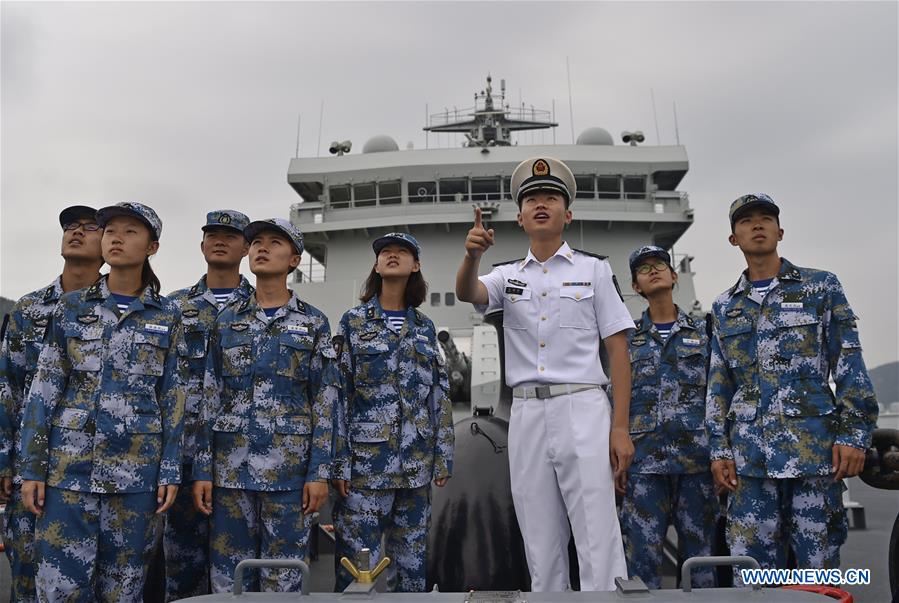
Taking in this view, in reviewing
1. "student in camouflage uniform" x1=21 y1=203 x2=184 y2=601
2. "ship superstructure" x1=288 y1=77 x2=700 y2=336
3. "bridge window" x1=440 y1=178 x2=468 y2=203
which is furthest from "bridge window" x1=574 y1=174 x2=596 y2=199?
"student in camouflage uniform" x1=21 y1=203 x2=184 y2=601

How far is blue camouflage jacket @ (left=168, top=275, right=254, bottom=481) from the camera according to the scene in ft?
8.91

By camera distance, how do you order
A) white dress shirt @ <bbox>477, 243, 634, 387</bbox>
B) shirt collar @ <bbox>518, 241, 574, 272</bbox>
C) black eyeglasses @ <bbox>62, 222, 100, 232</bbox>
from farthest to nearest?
1. black eyeglasses @ <bbox>62, 222, 100, 232</bbox>
2. shirt collar @ <bbox>518, 241, 574, 272</bbox>
3. white dress shirt @ <bbox>477, 243, 634, 387</bbox>

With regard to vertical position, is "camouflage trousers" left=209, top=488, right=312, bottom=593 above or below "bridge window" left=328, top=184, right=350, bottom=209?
below

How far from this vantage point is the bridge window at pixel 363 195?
48.8 ft

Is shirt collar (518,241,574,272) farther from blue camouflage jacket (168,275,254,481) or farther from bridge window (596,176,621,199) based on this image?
bridge window (596,176,621,199)

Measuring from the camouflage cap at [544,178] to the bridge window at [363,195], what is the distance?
496 inches

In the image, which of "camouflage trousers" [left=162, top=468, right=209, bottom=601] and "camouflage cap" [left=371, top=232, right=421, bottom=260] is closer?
"camouflage trousers" [left=162, top=468, right=209, bottom=601]

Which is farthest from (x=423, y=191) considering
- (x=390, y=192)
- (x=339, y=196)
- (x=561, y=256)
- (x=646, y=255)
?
(x=561, y=256)

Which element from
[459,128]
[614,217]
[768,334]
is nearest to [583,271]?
[768,334]

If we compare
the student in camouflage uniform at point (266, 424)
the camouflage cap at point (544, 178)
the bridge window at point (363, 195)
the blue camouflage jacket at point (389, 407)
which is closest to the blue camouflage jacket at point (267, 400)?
the student in camouflage uniform at point (266, 424)

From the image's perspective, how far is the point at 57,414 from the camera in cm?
231

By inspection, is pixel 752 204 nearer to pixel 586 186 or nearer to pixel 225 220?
pixel 225 220

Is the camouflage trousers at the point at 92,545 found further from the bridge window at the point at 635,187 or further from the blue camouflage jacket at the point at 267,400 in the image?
the bridge window at the point at 635,187

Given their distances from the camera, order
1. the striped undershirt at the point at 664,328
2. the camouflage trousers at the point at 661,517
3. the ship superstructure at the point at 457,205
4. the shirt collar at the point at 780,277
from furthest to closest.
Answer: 1. the ship superstructure at the point at 457,205
2. the striped undershirt at the point at 664,328
3. the camouflage trousers at the point at 661,517
4. the shirt collar at the point at 780,277
